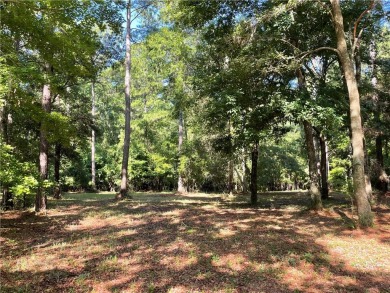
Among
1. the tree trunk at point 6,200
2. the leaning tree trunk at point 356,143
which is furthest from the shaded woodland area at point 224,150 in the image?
the tree trunk at point 6,200

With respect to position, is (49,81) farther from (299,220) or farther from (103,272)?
(299,220)

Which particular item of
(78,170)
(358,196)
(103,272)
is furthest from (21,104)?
(78,170)

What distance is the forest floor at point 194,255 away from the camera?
489 cm

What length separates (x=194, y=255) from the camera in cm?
616

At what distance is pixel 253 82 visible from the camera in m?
11.2

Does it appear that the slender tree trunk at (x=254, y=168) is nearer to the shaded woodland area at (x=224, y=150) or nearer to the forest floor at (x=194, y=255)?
the shaded woodland area at (x=224, y=150)

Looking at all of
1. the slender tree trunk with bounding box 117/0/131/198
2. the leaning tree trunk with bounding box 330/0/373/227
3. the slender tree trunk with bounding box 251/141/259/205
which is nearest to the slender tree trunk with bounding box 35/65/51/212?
the slender tree trunk with bounding box 117/0/131/198

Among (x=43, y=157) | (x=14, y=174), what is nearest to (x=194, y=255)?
(x=14, y=174)

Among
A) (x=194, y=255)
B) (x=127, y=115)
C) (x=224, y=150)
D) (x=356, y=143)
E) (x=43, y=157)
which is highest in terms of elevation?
(x=127, y=115)

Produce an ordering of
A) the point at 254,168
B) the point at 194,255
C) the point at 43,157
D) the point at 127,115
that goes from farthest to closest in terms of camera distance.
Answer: the point at 127,115
the point at 254,168
the point at 43,157
the point at 194,255

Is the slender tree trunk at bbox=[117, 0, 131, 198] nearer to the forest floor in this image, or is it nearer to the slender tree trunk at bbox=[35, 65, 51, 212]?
the slender tree trunk at bbox=[35, 65, 51, 212]

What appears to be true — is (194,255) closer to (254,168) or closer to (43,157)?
(43,157)

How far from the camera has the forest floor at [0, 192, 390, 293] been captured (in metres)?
4.89

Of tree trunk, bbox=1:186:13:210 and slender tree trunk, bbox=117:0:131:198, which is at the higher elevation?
slender tree trunk, bbox=117:0:131:198
